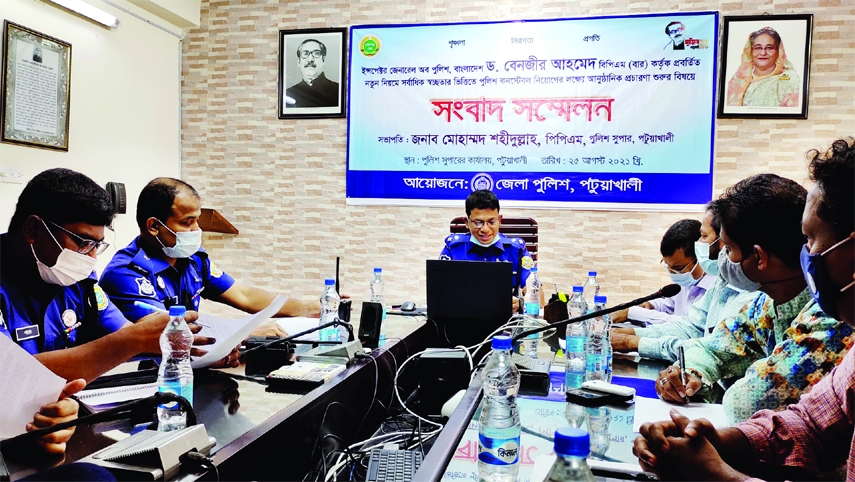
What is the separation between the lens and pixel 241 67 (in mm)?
4859

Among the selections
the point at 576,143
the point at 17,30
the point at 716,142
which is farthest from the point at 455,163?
the point at 17,30

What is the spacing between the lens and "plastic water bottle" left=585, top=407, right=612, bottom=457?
117 cm

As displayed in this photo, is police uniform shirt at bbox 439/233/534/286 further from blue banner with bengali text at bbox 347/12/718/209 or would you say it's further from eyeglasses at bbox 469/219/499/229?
blue banner with bengali text at bbox 347/12/718/209

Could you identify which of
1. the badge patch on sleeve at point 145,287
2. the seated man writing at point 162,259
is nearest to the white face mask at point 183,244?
the seated man writing at point 162,259

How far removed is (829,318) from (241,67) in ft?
15.2

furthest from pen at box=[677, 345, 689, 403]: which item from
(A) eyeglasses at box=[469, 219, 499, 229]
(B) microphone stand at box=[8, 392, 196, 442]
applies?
(A) eyeglasses at box=[469, 219, 499, 229]

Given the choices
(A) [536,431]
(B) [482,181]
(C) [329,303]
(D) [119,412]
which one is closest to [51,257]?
(D) [119,412]

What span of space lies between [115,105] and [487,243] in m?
2.92

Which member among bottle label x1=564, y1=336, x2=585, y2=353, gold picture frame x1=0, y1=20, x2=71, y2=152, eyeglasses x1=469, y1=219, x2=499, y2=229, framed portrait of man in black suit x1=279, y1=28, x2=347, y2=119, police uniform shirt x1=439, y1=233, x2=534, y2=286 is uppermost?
framed portrait of man in black suit x1=279, y1=28, x2=347, y2=119

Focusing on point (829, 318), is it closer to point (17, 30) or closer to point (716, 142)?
point (716, 142)

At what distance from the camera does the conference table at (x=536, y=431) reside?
3.45 feet

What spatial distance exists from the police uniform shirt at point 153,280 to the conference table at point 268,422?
28.5 inches

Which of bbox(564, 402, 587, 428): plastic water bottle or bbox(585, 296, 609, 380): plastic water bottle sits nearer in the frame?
bbox(564, 402, 587, 428): plastic water bottle

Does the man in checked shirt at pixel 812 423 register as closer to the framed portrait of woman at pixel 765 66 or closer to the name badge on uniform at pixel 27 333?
the name badge on uniform at pixel 27 333
